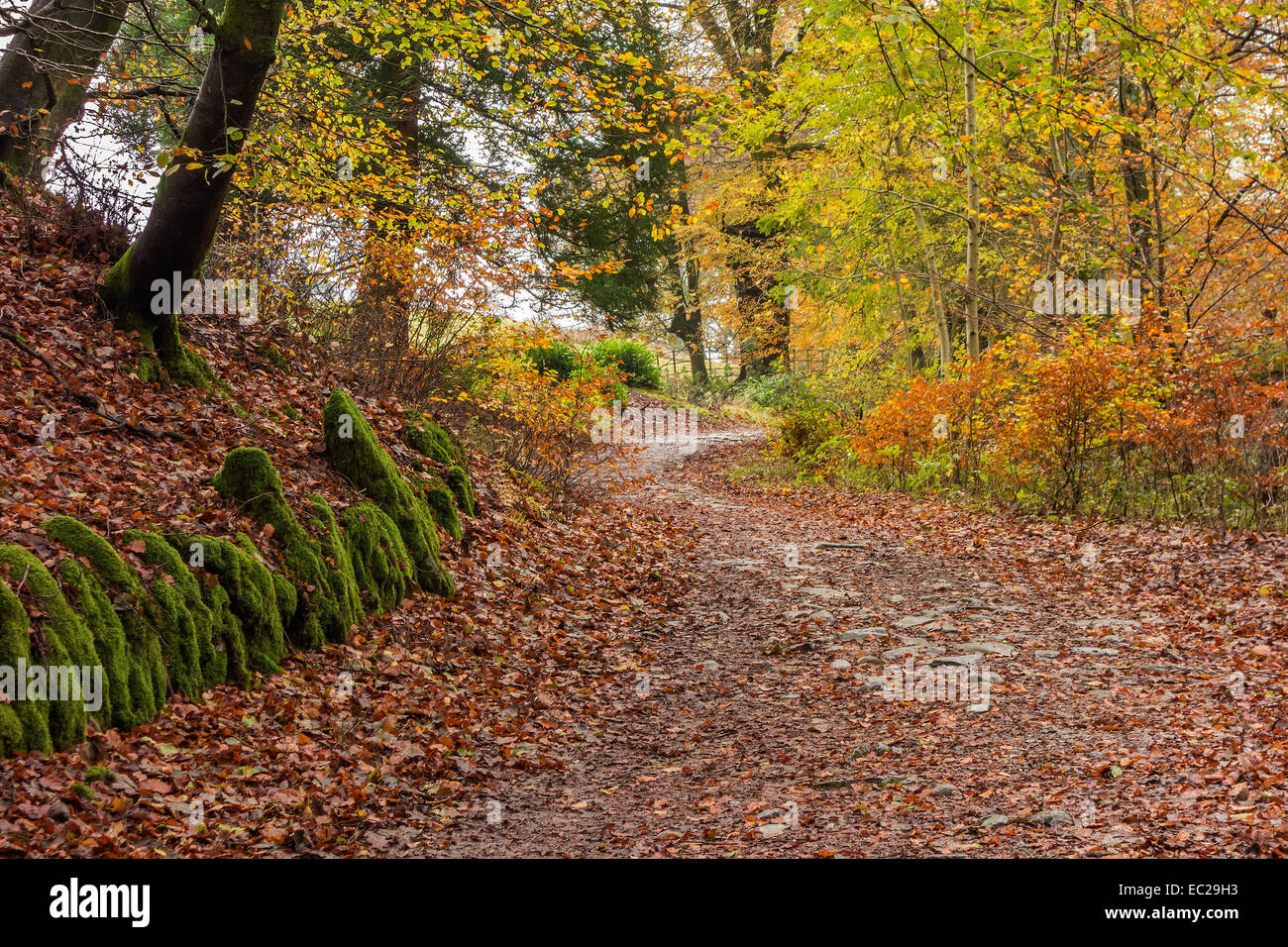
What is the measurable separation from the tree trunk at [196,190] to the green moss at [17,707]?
11.3 feet

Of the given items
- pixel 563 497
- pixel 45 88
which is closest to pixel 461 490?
pixel 563 497

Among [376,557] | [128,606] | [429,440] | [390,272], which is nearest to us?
[128,606]

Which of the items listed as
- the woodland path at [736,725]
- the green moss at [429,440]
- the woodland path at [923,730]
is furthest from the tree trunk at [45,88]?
the woodland path at [923,730]

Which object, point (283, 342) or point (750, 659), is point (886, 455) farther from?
point (283, 342)

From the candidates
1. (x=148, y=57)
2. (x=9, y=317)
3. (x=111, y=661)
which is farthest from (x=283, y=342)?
(x=111, y=661)

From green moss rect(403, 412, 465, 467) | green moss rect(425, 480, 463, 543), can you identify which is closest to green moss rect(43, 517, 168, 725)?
green moss rect(425, 480, 463, 543)

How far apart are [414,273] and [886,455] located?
8.38m

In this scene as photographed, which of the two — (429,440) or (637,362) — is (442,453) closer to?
(429,440)

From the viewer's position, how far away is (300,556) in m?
6.14

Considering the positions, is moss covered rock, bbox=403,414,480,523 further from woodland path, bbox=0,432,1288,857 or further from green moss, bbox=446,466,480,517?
woodland path, bbox=0,432,1288,857

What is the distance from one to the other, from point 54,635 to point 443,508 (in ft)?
15.2

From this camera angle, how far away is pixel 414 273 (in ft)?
32.9

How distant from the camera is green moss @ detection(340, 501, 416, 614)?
6720mm

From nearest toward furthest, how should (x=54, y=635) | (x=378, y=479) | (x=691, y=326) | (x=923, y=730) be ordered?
(x=54, y=635) < (x=923, y=730) < (x=378, y=479) < (x=691, y=326)
